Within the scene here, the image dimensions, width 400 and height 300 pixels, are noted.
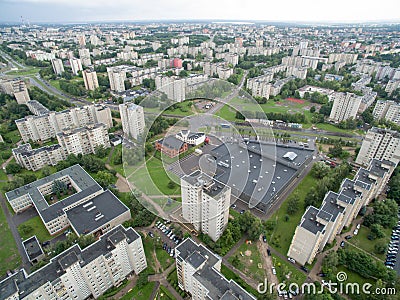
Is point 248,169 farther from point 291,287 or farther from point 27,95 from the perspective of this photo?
point 27,95

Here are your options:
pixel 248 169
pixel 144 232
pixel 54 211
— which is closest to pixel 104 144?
pixel 54 211

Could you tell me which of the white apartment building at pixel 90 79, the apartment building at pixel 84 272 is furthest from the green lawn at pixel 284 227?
the white apartment building at pixel 90 79

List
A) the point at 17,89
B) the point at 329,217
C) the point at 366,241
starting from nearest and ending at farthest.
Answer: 1. the point at 329,217
2. the point at 366,241
3. the point at 17,89

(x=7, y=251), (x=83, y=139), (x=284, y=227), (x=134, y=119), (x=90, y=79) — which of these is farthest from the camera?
(x=90, y=79)

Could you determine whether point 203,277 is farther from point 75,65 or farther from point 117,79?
point 75,65

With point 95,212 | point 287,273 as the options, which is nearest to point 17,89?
point 95,212

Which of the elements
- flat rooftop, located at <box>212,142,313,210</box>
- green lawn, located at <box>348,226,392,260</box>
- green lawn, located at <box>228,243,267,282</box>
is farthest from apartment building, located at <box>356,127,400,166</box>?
green lawn, located at <box>228,243,267,282</box>

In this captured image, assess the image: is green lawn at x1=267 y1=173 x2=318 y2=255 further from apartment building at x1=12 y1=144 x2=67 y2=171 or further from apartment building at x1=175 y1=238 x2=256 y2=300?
apartment building at x1=12 y1=144 x2=67 y2=171
